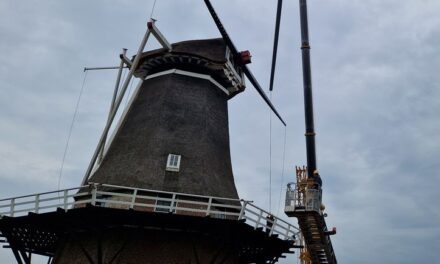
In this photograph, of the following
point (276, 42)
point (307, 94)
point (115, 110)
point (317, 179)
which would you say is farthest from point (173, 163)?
point (276, 42)

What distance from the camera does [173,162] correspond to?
50.1 ft

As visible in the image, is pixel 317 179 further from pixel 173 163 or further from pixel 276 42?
pixel 276 42

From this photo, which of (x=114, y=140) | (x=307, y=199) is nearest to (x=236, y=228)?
(x=307, y=199)

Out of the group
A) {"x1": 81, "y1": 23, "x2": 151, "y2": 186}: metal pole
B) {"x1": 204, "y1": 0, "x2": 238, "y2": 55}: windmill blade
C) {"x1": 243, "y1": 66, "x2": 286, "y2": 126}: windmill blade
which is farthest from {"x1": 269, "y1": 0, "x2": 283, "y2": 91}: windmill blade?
{"x1": 81, "y1": 23, "x2": 151, "y2": 186}: metal pole

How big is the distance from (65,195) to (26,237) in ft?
12.4

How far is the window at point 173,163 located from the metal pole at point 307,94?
486 centimetres

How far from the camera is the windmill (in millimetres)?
12719

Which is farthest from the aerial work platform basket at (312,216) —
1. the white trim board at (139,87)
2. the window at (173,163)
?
the white trim board at (139,87)

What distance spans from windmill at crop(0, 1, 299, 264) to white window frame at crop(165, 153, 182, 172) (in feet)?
0.13

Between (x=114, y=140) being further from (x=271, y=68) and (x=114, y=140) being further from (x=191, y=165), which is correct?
(x=271, y=68)

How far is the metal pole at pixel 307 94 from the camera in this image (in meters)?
15.1

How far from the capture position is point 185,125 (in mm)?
16656

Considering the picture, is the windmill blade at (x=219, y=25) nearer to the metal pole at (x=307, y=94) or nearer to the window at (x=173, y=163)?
the metal pole at (x=307, y=94)

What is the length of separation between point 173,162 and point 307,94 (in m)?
6.34
